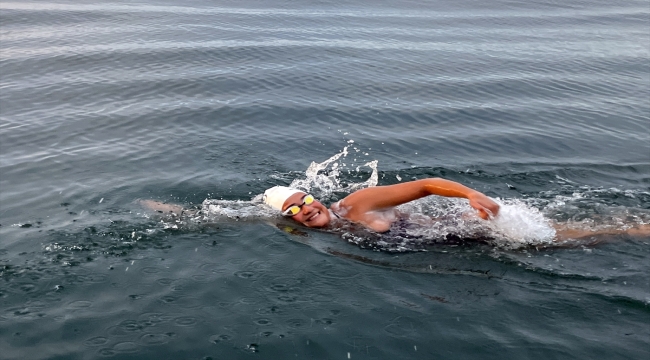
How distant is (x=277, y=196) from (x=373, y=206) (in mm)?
1340

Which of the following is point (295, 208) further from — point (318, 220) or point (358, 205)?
point (358, 205)

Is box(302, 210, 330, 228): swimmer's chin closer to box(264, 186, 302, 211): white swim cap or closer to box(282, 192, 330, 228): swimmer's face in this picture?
box(282, 192, 330, 228): swimmer's face

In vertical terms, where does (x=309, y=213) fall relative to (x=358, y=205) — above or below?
below

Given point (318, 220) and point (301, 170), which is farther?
point (301, 170)

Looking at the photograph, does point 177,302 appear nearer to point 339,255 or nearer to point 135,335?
point 135,335

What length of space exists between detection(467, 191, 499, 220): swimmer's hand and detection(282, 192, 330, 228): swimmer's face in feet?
6.66

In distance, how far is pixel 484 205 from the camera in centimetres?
763

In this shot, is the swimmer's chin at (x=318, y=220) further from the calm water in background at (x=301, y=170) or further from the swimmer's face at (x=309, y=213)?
the calm water in background at (x=301, y=170)

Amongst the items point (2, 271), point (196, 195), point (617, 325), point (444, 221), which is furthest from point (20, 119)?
point (617, 325)

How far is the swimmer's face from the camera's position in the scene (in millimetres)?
8695

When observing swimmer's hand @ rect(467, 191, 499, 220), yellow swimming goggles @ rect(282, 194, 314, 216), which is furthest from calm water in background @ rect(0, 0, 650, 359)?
swimmer's hand @ rect(467, 191, 499, 220)

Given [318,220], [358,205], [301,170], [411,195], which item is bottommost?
[301,170]

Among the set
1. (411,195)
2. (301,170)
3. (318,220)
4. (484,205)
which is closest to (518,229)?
(484,205)

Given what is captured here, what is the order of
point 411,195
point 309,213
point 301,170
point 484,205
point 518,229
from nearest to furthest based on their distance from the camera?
point 484,205 < point 518,229 < point 411,195 < point 309,213 < point 301,170
